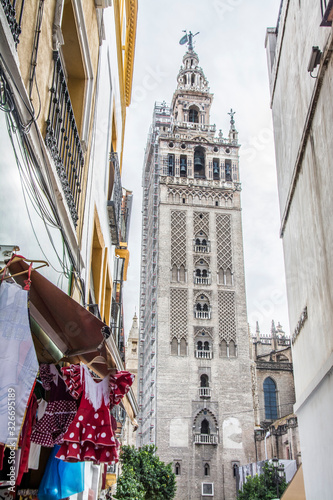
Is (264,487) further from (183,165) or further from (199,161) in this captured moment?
(199,161)

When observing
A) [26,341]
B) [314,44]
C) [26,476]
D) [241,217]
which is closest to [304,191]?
[314,44]

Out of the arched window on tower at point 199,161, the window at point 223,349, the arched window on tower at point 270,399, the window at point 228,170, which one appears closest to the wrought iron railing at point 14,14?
the window at point 223,349

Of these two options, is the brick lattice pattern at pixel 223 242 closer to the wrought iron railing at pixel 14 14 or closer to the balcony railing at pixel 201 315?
the balcony railing at pixel 201 315

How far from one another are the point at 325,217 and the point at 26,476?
13.9 feet

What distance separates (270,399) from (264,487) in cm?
1660

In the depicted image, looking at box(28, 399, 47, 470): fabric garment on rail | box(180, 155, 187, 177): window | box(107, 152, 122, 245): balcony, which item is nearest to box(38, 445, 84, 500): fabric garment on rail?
box(28, 399, 47, 470): fabric garment on rail

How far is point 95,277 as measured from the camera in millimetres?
7273

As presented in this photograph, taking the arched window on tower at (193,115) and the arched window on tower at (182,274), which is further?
the arched window on tower at (193,115)

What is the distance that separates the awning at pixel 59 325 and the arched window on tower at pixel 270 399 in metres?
38.0

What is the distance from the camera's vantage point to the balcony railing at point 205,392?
32.4 metres

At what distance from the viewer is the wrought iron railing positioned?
254 cm

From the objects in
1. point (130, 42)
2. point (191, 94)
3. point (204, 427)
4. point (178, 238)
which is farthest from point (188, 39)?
point (130, 42)

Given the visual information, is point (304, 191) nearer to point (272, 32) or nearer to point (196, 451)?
point (272, 32)

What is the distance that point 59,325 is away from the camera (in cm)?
323
